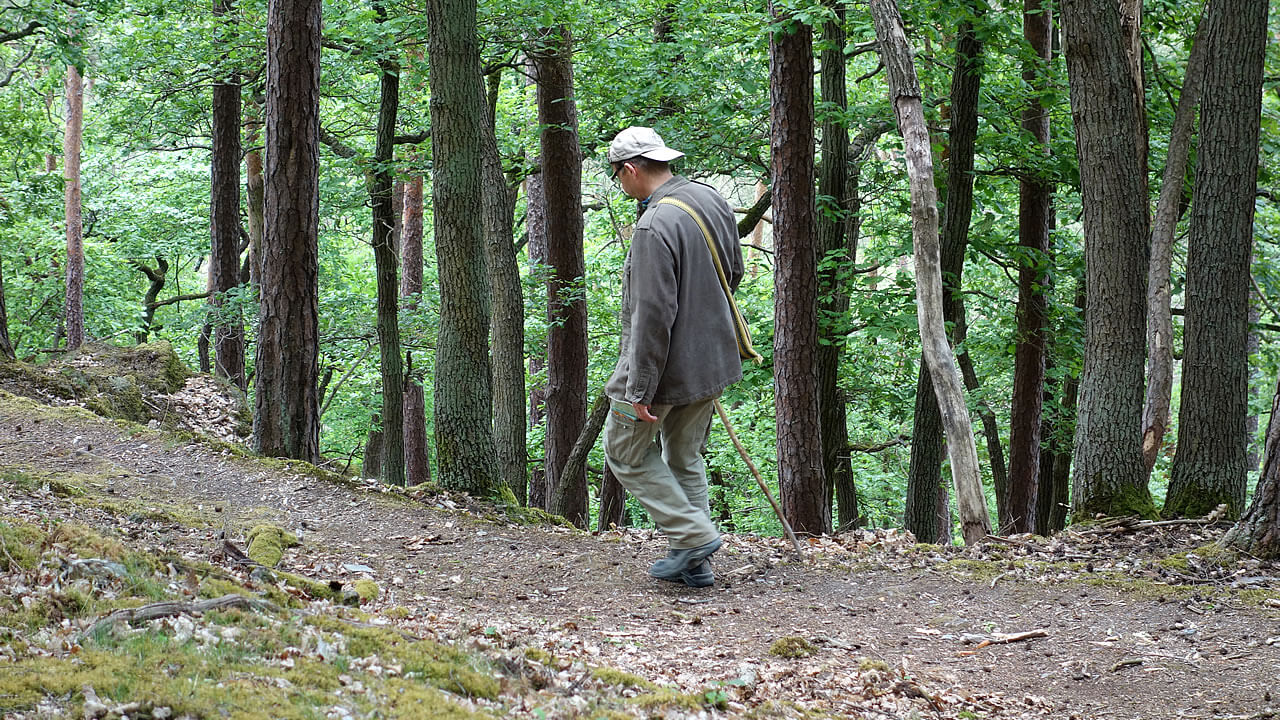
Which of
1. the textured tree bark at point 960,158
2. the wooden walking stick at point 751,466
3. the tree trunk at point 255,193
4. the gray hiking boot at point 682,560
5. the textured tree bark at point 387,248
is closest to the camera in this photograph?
the wooden walking stick at point 751,466

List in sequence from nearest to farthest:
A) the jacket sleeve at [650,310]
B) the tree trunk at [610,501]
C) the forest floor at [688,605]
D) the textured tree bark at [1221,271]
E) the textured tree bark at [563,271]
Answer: the forest floor at [688,605]
the jacket sleeve at [650,310]
the textured tree bark at [1221,271]
the textured tree bark at [563,271]
the tree trunk at [610,501]

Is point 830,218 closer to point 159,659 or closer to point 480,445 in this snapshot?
point 480,445

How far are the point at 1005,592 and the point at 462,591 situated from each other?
9.76 ft

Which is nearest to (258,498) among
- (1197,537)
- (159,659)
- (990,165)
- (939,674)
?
(159,659)

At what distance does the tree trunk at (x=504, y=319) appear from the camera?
1070 cm

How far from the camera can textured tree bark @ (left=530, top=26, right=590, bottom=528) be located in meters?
11.2

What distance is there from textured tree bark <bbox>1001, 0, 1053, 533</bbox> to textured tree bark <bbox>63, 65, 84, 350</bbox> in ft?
49.4

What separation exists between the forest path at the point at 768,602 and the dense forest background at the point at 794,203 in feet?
3.42

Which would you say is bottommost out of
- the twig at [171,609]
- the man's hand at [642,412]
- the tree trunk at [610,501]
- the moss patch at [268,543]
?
the tree trunk at [610,501]

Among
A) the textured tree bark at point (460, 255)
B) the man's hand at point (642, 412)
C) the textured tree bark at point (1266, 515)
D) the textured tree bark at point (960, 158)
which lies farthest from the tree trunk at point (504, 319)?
the textured tree bark at point (1266, 515)

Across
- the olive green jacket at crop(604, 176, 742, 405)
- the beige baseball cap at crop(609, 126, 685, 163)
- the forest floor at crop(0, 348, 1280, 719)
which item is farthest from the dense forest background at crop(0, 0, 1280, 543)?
the olive green jacket at crop(604, 176, 742, 405)

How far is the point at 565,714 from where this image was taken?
9.82 ft

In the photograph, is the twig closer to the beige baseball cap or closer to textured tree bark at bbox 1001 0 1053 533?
the beige baseball cap

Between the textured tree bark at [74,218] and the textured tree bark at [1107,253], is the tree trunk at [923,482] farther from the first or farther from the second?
the textured tree bark at [74,218]
